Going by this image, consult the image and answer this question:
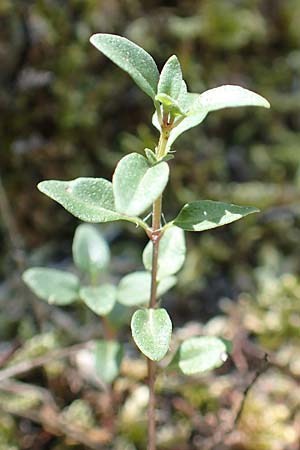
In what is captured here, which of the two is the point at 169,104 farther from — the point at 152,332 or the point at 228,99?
the point at 152,332

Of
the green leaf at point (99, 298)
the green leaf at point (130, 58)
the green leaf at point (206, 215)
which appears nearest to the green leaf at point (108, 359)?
the green leaf at point (99, 298)

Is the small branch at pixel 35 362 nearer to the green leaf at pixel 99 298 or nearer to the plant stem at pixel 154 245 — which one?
the green leaf at pixel 99 298

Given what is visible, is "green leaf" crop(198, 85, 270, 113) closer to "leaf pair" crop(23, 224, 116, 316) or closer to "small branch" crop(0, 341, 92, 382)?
"leaf pair" crop(23, 224, 116, 316)

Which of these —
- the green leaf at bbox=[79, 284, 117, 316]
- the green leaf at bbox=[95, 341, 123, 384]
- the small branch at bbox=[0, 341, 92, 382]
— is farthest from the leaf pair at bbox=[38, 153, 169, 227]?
the small branch at bbox=[0, 341, 92, 382]

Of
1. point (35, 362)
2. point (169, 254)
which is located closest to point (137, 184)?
point (169, 254)

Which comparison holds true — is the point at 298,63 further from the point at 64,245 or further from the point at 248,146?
the point at 64,245
